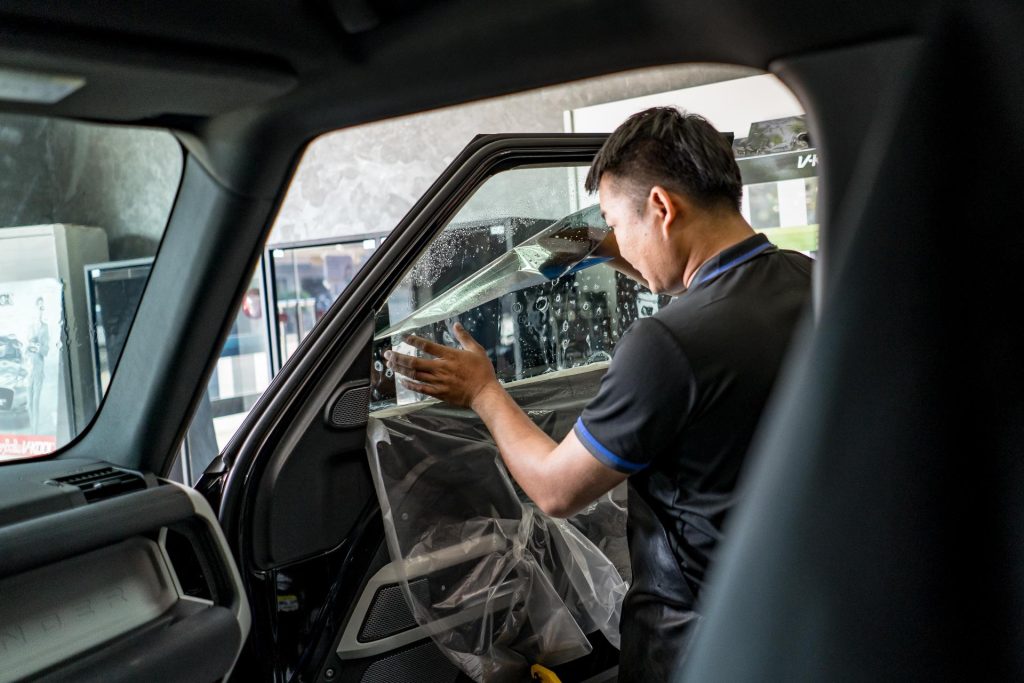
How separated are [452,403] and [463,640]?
0.45m

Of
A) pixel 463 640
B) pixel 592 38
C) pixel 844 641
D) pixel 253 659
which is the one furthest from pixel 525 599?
pixel 844 641

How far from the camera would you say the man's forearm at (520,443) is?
1544 mm

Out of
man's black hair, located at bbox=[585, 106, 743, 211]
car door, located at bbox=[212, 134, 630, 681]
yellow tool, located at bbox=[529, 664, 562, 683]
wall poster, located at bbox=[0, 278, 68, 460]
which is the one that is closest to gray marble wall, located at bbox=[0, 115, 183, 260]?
wall poster, located at bbox=[0, 278, 68, 460]

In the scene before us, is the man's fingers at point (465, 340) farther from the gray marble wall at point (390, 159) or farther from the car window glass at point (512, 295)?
the gray marble wall at point (390, 159)

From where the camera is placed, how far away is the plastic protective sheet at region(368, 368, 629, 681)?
1.64m

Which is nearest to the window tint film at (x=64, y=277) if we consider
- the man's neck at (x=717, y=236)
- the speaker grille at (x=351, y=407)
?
the speaker grille at (x=351, y=407)

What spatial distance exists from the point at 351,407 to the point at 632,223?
0.61 meters

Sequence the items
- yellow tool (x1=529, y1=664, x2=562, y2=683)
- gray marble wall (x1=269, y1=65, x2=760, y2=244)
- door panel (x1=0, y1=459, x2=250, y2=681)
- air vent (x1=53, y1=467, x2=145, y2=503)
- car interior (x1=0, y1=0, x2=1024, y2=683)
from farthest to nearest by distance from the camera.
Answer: gray marble wall (x1=269, y1=65, x2=760, y2=244)
yellow tool (x1=529, y1=664, x2=562, y2=683)
air vent (x1=53, y1=467, x2=145, y2=503)
door panel (x1=0, y1=459, x2=250, y2=681)
car interior (x1=0, y1=0, x2=1024, y2=683)

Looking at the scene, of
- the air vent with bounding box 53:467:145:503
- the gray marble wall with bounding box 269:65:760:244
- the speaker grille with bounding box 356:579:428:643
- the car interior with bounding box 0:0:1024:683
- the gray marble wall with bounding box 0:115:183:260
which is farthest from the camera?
the gray marble wall with bounding box 269:65:760:244

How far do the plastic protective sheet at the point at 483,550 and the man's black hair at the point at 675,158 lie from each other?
1.76ft

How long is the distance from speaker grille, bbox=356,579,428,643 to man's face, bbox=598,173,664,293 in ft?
2.36

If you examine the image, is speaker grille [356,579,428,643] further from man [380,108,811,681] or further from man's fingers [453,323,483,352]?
man's fingers [453,323,483,352]

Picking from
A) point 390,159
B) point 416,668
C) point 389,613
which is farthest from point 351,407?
point 390,159

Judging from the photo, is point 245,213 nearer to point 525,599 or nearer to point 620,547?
point 525,599
